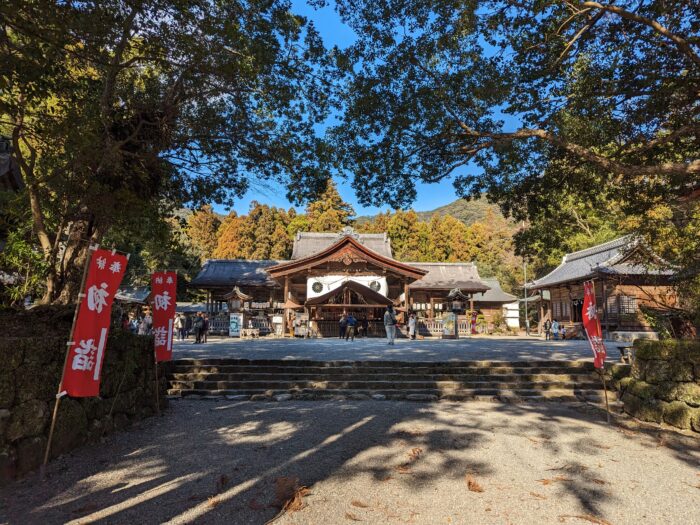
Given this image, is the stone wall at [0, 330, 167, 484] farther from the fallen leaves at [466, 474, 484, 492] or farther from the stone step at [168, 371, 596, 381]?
the fallen leaves at [466, 474, 484, 492]

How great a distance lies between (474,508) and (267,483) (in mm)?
1918

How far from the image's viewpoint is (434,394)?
26.7ft

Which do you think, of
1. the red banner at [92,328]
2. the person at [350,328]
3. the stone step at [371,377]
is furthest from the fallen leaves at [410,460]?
the person at [350,328]

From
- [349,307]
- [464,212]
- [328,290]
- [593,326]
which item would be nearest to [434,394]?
[593,326]

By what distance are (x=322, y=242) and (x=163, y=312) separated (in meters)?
22.8

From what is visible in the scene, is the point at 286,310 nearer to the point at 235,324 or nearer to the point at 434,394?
the point at 235,324

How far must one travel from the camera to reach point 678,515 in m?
3.36

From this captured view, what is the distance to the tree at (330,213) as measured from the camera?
4156 centimetres

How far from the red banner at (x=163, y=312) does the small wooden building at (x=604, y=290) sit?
623 inches

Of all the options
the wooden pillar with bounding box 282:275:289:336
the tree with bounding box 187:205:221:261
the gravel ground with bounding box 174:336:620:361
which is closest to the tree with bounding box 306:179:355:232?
the tree with bounding box 187:205:221:261

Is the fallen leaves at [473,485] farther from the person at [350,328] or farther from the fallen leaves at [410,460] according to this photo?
the person at [350,328]

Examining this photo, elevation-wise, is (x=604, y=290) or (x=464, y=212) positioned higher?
(x=464, y=212)

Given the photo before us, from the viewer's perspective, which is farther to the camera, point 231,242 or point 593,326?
point 231,242

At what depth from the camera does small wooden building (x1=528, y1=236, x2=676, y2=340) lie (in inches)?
733
